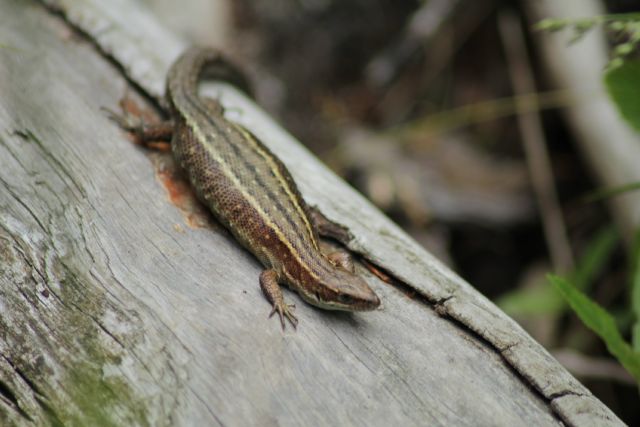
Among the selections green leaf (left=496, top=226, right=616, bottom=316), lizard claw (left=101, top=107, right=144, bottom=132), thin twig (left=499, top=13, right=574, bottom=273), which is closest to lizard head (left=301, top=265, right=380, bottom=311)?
lizard claw (left=101, top=107, right=144, bottom=132)

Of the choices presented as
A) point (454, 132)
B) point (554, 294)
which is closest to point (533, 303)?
point (554, 294)

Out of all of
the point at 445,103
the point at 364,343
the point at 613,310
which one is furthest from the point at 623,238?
the point at 364,343

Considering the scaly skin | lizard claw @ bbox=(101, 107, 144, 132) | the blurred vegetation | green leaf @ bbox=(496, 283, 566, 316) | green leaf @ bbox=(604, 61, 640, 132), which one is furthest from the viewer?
the blurred vegetation

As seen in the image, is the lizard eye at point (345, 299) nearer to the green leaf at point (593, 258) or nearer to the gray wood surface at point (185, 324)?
the gray wood surface at point (185, 324)

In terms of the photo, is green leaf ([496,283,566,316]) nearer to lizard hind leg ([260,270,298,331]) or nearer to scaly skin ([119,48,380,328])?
scaly skin ([119,48,380,328])

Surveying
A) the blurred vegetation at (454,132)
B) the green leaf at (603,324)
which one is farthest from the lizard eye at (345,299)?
the blurred vegetation at (454,132)

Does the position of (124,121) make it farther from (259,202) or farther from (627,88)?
(627,88)
